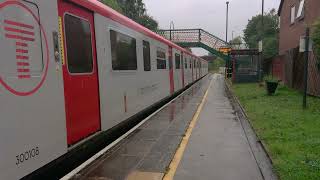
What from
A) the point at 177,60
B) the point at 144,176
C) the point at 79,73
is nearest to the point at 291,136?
the point at 144,176

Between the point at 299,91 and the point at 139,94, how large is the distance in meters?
11.2

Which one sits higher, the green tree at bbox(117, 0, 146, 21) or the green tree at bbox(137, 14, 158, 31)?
the green tree at bbox(117, 0, 146, 21)

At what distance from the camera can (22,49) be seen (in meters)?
4.43

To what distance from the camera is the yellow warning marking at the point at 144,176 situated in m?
5.68

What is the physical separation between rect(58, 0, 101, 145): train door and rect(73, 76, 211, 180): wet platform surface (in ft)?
1.97

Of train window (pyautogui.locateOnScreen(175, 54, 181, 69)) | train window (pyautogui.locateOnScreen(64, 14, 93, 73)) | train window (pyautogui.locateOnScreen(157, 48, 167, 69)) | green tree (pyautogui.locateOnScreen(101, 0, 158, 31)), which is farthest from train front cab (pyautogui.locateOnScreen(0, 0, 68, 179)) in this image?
green tree (pyautogui.locateOnScreen(101, 0, 158, 31))

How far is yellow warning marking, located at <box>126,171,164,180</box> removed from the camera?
5684 millimetres

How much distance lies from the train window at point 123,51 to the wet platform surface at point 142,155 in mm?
1642

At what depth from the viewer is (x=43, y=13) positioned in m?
4.93

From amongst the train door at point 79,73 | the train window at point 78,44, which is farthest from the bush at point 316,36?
the train window at point 78,44

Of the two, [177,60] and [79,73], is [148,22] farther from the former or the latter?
[79,73]

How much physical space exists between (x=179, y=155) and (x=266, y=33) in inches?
2892

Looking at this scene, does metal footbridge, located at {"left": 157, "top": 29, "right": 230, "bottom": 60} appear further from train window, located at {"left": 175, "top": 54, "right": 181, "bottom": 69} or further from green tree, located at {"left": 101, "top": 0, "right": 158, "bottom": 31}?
green tree, located at {"left": 101, "top": 0, "right": 158, "bottom": 31}

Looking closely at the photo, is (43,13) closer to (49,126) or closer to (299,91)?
(49,126)
